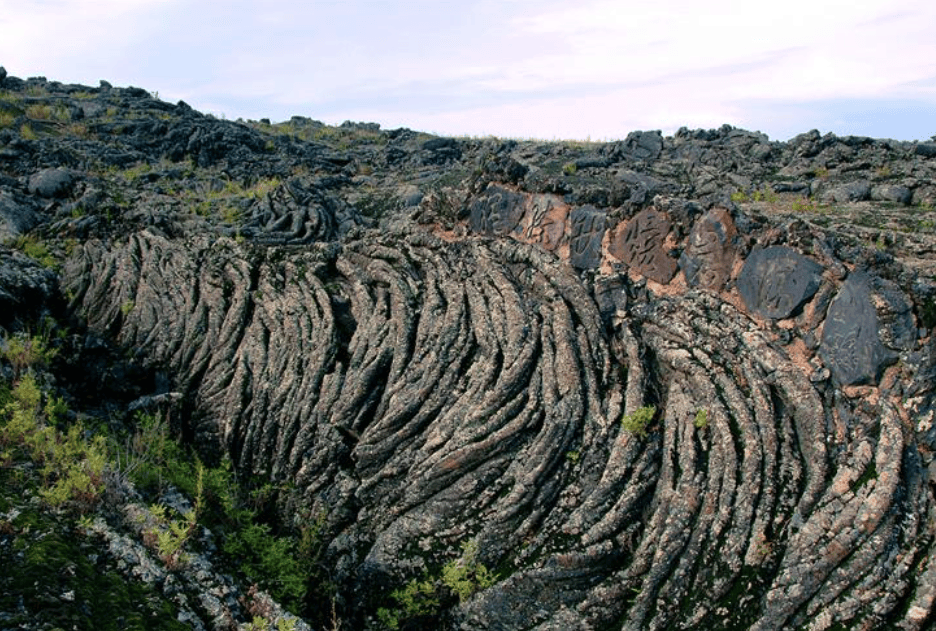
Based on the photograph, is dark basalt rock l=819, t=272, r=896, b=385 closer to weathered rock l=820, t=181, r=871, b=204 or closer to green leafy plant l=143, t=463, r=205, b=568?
green leafy plant l=143, t=463, r=205, b=568

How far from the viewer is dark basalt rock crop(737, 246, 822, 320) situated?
10.0 meters

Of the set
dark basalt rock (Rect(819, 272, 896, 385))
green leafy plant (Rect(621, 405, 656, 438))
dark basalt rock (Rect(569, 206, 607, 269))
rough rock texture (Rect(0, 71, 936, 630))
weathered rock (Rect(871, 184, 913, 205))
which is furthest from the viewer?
weathered rock (Rect(871, 184, 913, 205))

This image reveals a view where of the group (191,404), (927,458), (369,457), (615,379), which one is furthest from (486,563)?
(191,404)

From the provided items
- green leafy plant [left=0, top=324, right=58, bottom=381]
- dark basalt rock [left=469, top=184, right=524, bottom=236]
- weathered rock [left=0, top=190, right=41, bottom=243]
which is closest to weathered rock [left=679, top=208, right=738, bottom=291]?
dark basalt rock [left=469, top=184, right=524, bottom=236]

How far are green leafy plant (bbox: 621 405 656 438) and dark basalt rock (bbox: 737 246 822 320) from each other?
2.42 m

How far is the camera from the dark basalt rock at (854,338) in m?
8.98

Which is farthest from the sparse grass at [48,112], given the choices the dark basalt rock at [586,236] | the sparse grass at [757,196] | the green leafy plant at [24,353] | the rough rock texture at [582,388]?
the sparse grass at [757,196]

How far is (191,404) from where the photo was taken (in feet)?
45.0

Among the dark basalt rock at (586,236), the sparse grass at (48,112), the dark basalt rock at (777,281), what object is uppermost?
the sparse grass at (48,112)

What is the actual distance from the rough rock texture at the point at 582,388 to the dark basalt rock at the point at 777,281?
33 millimetres

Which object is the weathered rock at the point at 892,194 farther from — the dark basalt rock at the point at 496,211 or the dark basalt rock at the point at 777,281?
the dark basalt rock at the point at 496,211

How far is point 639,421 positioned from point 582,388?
1123mm

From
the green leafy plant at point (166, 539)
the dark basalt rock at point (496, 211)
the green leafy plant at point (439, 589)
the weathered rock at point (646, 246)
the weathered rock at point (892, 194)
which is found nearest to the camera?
the green leafy plant at point (166, 539)

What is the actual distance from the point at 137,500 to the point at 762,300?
31.2 feet
